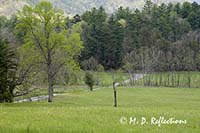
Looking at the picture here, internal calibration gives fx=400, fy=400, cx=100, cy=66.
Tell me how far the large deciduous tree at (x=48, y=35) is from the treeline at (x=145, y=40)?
190ft

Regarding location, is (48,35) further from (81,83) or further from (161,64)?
(161,64)

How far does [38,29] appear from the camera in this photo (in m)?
45.7

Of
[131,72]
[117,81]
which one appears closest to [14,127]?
[117,81]

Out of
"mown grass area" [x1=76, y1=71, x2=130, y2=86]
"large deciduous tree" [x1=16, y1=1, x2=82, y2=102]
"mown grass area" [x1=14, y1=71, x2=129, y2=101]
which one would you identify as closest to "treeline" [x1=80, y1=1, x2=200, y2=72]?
"mown grass area" [x1=76, y1=71, x2=130, y2=86]

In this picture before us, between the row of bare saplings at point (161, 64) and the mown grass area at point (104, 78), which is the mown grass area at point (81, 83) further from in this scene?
the row of bare saplings at point (161, 64)

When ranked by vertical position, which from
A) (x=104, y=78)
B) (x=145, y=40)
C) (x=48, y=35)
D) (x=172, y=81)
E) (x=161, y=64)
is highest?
(x=145, y=40)

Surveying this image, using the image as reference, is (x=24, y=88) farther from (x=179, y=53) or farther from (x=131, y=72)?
(x=179, y=53)

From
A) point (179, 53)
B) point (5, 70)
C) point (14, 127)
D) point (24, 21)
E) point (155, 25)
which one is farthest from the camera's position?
point (155, 25)

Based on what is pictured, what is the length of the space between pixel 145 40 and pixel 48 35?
256ft

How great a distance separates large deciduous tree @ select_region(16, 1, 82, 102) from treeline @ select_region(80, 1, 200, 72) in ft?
190

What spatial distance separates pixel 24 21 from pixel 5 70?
11.1 m

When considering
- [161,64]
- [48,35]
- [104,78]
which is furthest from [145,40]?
[48,35]

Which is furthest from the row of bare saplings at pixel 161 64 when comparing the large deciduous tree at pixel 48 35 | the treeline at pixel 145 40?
the large deciduous tree at pixel 48 35

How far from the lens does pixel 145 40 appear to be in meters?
121
